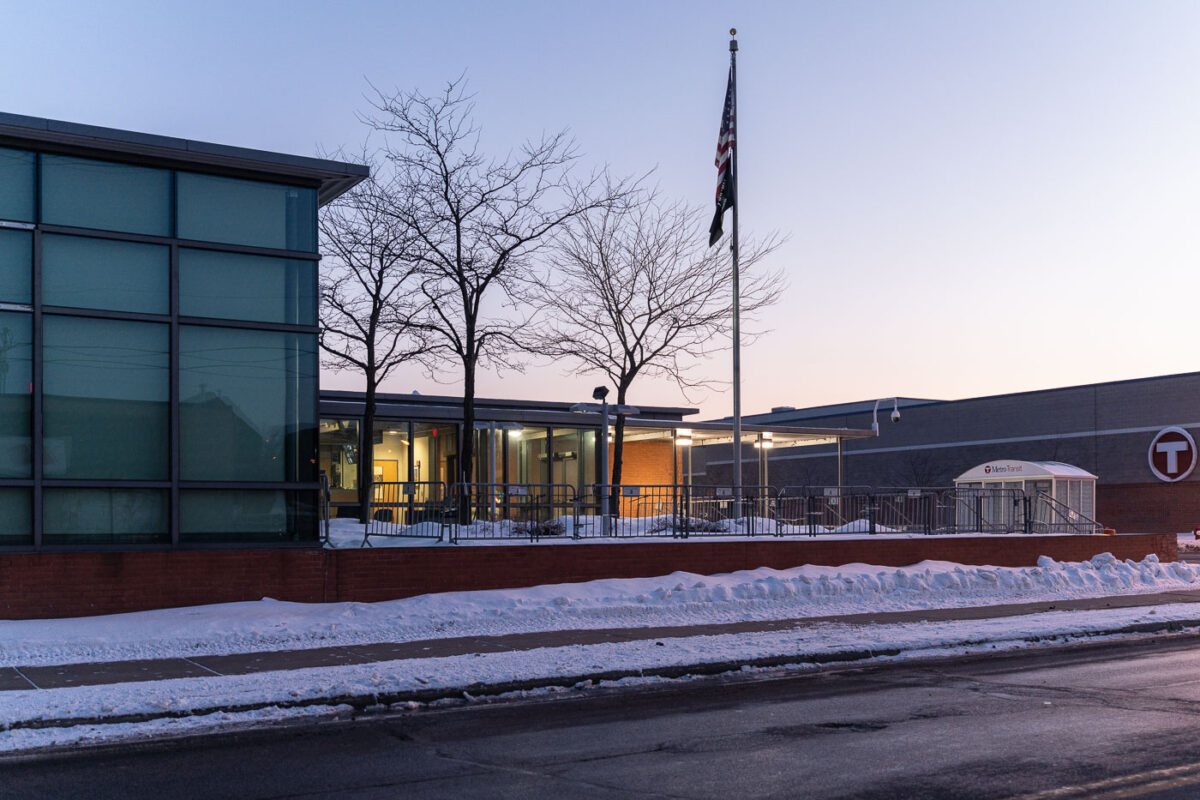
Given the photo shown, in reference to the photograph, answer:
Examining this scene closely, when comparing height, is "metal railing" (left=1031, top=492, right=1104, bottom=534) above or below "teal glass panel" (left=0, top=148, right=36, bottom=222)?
below

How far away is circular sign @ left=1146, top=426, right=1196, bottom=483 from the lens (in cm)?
5853

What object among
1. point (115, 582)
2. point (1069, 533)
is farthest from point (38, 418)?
point (1069, 533)

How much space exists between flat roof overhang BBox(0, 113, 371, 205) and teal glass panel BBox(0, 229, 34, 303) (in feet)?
3.91

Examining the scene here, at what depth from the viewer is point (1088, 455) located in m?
64.5

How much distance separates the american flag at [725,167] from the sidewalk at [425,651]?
10889 mm

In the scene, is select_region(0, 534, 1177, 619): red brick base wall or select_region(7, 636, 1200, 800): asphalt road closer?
select_region(7, 636, 1200, 800): asphalt road

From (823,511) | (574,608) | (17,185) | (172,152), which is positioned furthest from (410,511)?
(823,511)

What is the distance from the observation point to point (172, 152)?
16.0 meters

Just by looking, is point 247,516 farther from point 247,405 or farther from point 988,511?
point 988,511

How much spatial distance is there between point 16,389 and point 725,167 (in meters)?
15.7

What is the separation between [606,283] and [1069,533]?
12305mm

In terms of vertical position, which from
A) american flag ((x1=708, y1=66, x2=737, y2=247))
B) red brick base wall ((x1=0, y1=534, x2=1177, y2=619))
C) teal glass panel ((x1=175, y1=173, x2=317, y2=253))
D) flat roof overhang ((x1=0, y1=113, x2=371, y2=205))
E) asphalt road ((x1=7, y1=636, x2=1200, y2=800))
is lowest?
asphalt road ((x1=7, y1=636, x2=1200, y2=800))

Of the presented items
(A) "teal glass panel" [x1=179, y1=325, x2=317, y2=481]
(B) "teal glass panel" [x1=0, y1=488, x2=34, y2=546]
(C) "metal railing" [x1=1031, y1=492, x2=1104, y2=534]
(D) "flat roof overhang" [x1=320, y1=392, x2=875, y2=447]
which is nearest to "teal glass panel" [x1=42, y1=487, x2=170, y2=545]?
(B) "teal glass panel" [x1=0, y1=488, x2=34, y2=546]

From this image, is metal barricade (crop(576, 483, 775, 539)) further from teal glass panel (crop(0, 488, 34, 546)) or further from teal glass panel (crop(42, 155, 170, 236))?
teal glass panel (crop(0, 488, 34, 546))
